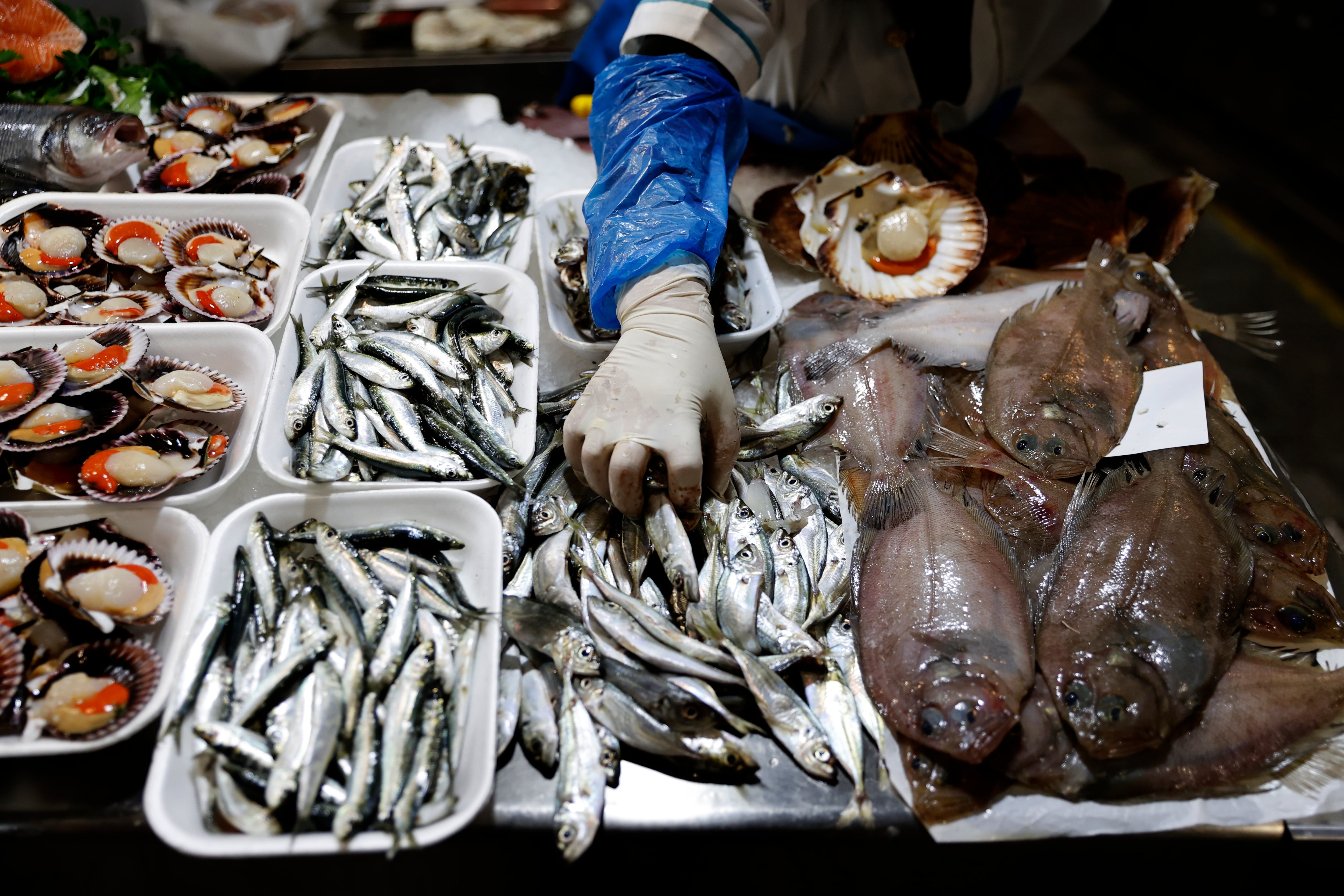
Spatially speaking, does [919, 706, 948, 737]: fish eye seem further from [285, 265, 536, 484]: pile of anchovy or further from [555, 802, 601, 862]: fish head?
[285, 265, 536, 484]: pile of anchovy

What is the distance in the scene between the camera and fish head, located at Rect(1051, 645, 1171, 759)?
4.84 ft

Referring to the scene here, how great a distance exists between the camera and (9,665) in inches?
57.2

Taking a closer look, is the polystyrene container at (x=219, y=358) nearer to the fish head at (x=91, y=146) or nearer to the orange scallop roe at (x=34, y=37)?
the fish head at (x=91, y=146)

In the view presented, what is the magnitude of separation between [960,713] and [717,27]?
7.61 feet

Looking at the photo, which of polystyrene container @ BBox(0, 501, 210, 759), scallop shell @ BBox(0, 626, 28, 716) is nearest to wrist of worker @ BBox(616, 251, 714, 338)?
polystyrene container @ BBox(0, 501, 210, 759)

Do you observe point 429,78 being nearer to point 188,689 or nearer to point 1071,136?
point 188,689

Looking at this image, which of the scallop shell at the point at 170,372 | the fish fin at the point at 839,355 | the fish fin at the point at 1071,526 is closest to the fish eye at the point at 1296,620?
the fish fin at the point at 1071,526

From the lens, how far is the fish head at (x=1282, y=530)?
1918 millimetres

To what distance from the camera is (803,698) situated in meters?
1.66

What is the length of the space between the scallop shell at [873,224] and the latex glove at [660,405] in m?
0.87

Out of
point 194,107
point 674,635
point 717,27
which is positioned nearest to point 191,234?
point 194,107

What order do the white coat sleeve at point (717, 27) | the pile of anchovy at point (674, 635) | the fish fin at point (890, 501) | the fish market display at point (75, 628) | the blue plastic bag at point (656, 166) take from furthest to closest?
the white coat sleeve at point (717, 27), the blue plastic bag at point (656, 166), the fish fin at point (890, 501), the pile of anchovy at point (674, 635), the fish market display at point (75, 628)

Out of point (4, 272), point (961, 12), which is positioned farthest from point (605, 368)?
point (961, 12)

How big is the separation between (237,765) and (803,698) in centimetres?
118
